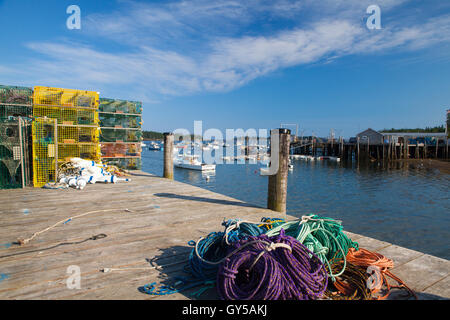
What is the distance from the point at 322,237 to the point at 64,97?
9.20 meters

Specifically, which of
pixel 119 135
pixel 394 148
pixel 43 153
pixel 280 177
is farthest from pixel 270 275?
pixel 394 148

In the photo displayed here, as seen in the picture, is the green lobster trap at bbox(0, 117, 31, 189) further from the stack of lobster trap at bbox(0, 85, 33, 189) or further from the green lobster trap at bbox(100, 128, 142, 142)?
the green lobster trap at bbox(100, 128, 142, 142)

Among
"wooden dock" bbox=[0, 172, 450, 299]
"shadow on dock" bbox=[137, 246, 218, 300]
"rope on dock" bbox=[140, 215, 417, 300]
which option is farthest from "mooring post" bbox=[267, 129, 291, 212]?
"shadow on dock" bbox=[137, 246, 218, 300]

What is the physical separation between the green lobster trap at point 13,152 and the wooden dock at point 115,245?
111 cm

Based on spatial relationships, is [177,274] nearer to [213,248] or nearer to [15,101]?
[213,248]

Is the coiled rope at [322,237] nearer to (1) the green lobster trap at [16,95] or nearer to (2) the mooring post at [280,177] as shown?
(2) the mooring post at [280,177]

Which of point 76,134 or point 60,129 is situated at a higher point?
point 60,129

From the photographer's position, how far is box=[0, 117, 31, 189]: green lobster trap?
7602 millimetres

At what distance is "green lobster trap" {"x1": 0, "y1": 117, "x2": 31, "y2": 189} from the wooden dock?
1.11m

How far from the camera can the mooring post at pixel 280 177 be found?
19.1ft

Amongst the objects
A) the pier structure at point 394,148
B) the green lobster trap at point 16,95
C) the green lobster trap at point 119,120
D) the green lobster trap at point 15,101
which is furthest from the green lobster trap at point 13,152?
the pier structure at point 394,148

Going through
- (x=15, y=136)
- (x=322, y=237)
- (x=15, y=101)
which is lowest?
(x=322, y=237)

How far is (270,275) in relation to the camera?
7.92 feet
